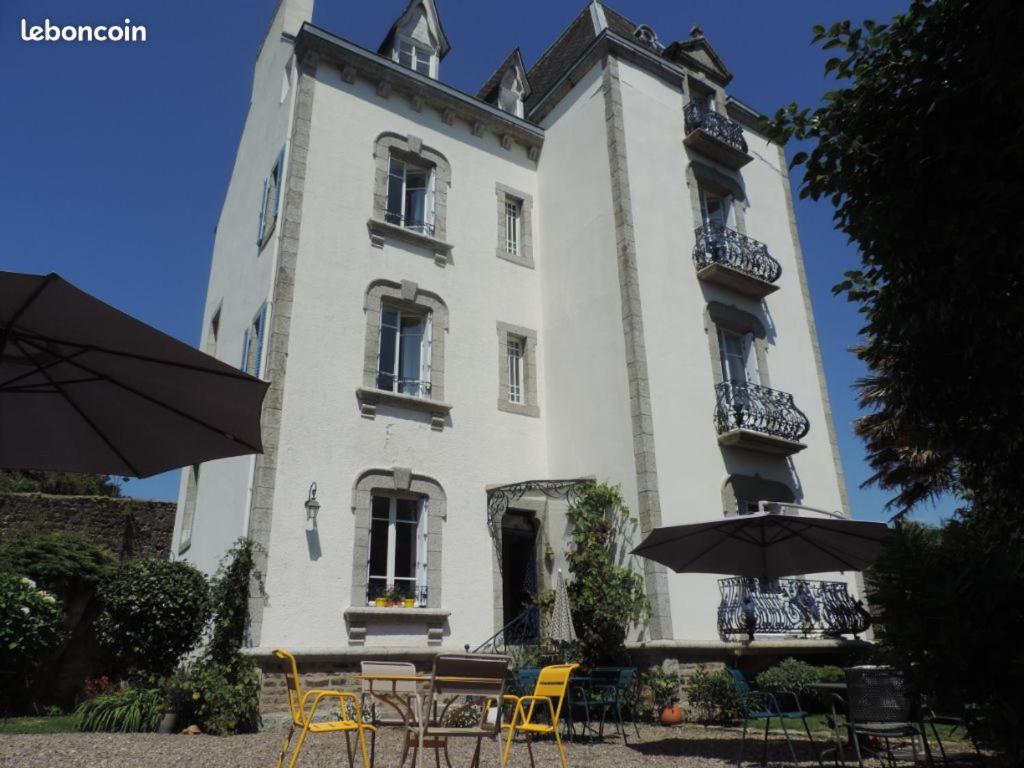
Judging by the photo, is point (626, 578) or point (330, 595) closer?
point (330, 595)

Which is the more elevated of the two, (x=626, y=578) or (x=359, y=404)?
(x=359, y=404)

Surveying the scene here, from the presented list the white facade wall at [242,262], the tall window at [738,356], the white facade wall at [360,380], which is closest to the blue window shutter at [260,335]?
the white facade wall at [242,262]

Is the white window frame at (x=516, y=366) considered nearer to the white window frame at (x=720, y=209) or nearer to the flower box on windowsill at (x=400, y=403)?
the flower box on windowsill at (x=400, y=403)

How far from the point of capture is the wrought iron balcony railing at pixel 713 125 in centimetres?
1476

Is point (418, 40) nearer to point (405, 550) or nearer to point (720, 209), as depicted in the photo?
point (720, 209)

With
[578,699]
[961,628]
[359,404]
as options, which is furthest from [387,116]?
[961,628]

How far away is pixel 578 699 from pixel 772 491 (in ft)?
17.9

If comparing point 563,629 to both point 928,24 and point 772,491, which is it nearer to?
point 772,491

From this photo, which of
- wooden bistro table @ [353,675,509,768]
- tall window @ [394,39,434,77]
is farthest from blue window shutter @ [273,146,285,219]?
wooden bistro table @ [353,675,509,768]

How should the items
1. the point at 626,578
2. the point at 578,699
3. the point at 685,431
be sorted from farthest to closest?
1. the point at 685,431
2. the point at 626,578
3. the point at 578,699

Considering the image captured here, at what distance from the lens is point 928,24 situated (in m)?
5.60

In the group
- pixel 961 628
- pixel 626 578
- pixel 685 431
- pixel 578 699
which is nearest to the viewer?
pixel 961 628

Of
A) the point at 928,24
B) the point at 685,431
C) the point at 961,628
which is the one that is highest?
the point at 928,24

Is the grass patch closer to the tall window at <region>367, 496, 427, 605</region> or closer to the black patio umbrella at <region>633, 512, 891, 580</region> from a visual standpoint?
the tall window at <region>367, 496, 427, 605</region>
